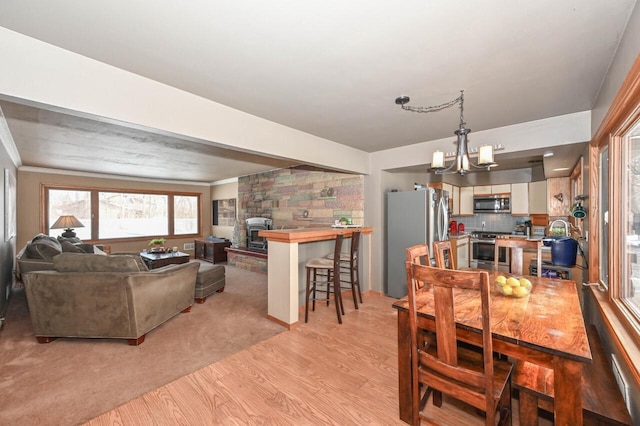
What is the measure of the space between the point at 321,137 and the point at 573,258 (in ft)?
10.5

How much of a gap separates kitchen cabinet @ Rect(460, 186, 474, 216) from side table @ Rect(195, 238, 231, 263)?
233 inches

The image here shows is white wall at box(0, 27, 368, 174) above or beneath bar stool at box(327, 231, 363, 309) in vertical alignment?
above

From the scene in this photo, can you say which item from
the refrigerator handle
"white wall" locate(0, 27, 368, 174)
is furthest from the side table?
the refrigerator handle

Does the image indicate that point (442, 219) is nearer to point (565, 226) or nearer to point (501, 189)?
point (565, 226)

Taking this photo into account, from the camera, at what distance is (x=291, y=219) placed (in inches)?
220

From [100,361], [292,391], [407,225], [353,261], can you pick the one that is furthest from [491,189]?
[100,361]

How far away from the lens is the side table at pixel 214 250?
23.4 feet

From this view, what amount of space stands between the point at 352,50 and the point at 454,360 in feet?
6.20

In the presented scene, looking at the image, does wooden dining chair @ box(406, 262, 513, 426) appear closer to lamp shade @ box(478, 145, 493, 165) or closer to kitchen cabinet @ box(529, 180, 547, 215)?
lamp shade @ box(478, 145, 493, 165)

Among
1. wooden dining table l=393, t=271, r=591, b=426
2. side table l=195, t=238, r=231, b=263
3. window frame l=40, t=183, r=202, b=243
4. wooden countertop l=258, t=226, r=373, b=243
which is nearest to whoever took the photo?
wooden dining table l=393, t=271, r=591, b=426

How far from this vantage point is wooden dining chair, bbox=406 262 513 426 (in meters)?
1.29

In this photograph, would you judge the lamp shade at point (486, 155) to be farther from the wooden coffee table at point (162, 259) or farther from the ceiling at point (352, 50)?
the wooden coffee table at point (162, 259)

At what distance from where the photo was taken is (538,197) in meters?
5.28

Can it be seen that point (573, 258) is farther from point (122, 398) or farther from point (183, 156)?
point (183, 156)
